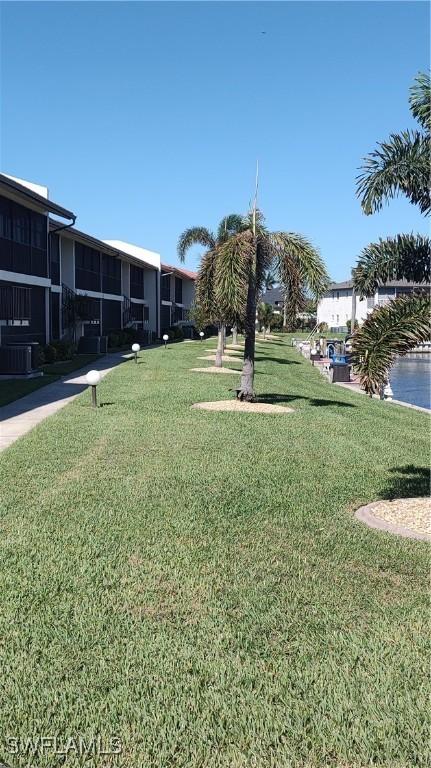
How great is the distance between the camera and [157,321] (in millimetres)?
49969

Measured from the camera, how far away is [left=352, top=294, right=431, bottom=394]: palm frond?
238 inches

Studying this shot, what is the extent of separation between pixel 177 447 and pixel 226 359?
68.9ft

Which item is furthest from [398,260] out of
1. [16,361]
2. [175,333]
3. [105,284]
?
[175,333]

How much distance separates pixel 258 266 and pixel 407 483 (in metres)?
8.09

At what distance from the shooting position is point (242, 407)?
14.2 meters

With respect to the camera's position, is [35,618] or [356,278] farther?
[356,278]

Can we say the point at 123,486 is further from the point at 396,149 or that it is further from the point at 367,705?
the point at 396,149

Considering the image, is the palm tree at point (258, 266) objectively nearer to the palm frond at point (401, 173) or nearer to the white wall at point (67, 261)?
the palm frond at point (401, 173)

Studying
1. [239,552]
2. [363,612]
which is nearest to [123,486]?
[239,552]

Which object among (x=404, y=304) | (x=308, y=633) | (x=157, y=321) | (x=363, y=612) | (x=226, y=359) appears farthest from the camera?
(x=157, y=321)

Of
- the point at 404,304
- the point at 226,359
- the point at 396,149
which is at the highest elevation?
the point at 396,149

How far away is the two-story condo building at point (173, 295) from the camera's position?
52.5 metres

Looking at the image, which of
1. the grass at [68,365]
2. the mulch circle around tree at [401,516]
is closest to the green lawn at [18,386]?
the grass at [68,365]

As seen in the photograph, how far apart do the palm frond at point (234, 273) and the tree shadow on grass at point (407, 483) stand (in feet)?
18.1
